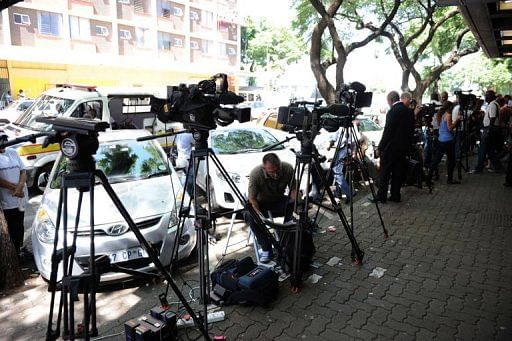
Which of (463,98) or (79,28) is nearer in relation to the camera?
(463,98)

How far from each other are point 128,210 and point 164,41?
31268 millimetres

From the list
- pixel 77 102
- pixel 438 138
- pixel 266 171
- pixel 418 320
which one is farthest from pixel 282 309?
pixel 77 102

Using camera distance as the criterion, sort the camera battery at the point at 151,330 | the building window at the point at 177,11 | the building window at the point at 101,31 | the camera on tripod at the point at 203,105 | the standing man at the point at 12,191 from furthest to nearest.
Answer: the building window at the point at 177,11 → the building window at the point at 101,31 → the standing man at the point at 12,191 → the camera on tripod at the point at 203,105 → the camera battery at the point at 151,330

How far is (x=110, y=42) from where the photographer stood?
28250mm

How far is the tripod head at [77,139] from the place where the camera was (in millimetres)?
2186

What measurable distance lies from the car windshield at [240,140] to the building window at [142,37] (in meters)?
26.1

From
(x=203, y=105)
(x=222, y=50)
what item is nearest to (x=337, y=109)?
A: (x=203, y=105)

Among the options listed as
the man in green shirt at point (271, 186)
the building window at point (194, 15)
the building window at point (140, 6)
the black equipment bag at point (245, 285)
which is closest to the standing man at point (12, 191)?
the black equipment bag at point (245, 285)

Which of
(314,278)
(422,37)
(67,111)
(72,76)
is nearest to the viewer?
(314,278)

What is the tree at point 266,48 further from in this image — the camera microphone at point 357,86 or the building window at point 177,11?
the camera microphone at point 357,86

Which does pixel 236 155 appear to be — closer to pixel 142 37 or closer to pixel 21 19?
pixel 21 19

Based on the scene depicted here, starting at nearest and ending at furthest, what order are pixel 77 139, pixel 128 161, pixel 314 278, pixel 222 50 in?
pixel 77 139, pixel 314 278, pixel 128 161, pixel 222 50

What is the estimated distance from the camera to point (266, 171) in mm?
4691

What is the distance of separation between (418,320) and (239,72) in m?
40.1
